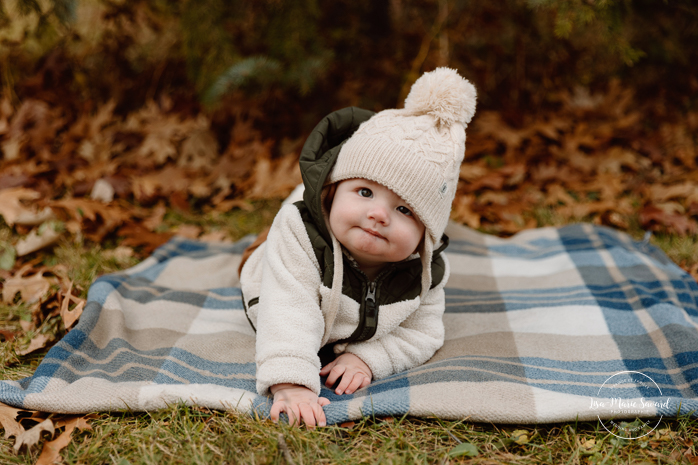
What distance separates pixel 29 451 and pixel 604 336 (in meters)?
2.21

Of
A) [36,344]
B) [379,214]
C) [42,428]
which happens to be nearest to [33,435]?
[42,428]

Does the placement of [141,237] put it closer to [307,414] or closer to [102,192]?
[102,192]

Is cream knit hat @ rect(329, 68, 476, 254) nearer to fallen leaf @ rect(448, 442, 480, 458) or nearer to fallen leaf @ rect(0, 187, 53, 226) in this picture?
fallen leaf @ rect(448, 442, 480, 458)

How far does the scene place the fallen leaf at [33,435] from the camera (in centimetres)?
154

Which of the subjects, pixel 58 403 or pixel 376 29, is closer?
pixel 58 403

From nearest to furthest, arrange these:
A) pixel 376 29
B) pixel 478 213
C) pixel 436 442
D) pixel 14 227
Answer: pixel 436 442 → pixel 14 227 → pixel 478 213 → pixel 376 29

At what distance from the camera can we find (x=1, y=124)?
13.1 feet

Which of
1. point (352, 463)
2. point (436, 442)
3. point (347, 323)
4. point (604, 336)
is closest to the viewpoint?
point (352, 463)

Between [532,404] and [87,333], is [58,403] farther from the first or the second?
[532,404]

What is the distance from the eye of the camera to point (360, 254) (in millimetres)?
1865

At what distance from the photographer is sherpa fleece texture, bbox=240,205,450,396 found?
1718 mm

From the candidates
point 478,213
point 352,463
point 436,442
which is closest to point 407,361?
point 436,442

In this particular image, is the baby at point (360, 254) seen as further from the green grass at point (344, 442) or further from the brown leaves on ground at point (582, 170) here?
the brown leaves on ground at point (582, 170)

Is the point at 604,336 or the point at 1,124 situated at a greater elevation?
the point at 1,124
